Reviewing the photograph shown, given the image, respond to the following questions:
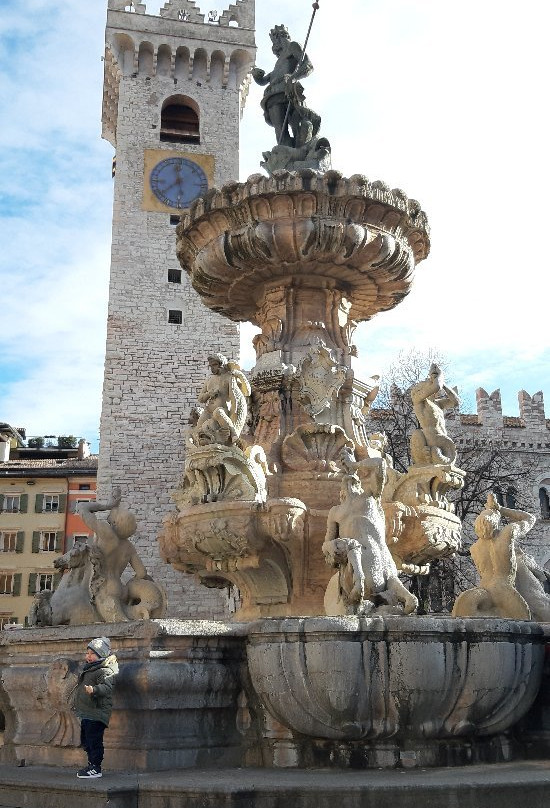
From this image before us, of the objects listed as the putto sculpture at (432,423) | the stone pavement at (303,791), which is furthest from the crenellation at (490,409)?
the stone pavement at (303,791)

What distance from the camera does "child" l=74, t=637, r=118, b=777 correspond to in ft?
16.3

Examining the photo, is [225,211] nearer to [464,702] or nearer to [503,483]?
[464,702]

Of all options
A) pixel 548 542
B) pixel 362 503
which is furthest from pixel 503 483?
pixel 362 503

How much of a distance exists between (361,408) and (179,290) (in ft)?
90.3

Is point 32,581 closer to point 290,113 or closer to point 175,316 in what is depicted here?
point 175,316

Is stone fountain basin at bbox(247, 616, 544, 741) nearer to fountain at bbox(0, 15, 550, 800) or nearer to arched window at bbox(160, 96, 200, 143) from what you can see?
fountain at bbox(0, 15, 550, 800)

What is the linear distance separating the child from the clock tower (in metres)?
25.4

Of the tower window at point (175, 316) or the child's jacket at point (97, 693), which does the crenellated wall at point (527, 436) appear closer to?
the tower window at point (175, 316)

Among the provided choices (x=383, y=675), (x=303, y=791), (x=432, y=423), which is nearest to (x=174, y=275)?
(x=432, y=423)

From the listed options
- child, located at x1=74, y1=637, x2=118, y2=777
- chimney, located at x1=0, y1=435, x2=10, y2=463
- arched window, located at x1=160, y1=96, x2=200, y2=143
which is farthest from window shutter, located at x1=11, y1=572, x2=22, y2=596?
child, located at x1=74, y1=637, x2=118, y2=777

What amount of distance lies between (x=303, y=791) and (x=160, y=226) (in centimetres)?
3370

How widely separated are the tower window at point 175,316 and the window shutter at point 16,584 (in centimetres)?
1389

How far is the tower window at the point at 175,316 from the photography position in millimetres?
35531

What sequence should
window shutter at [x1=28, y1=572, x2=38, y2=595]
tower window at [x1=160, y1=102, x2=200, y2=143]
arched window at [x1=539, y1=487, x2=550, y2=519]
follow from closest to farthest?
1. arched window at [x1=539, y1=487, x2=550, y2=519]
2. tower window at [x1=160, y1=102, x2=200, y2=143]
3. window shutter at [x1=28, y1=572, x2=38, y2=595]
